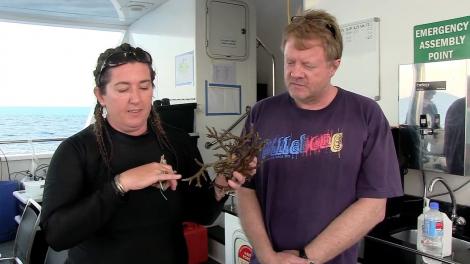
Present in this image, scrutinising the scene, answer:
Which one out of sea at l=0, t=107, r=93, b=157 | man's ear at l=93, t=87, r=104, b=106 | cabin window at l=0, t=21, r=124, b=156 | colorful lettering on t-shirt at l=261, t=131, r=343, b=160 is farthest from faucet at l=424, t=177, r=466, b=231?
cabin window at l=0, t=21, r=124, b=156

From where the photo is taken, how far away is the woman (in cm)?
98

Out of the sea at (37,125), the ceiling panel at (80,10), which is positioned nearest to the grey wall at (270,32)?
the ceiling panel at (80,10)

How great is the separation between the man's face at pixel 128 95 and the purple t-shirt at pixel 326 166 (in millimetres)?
418

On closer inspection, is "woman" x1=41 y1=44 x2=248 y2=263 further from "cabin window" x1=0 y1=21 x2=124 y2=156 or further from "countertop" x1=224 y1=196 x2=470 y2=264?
"cabin window" x1=0 y1=21 x2=124 y2=156

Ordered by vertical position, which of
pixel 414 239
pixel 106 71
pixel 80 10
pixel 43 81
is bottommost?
pixel 414 239

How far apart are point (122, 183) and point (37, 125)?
448cm

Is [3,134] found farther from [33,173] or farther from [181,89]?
[181,89]

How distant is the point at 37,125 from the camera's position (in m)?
4.89

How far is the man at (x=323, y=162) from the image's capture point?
1.17 m

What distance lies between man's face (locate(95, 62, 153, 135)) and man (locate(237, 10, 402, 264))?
413mm

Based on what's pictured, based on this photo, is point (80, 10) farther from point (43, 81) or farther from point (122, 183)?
point (122, 183)

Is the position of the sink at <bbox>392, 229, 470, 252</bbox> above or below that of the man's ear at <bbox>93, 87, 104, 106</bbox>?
below

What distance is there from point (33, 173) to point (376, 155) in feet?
12.4

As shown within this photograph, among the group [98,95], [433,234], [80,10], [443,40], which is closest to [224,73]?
[80,10]
